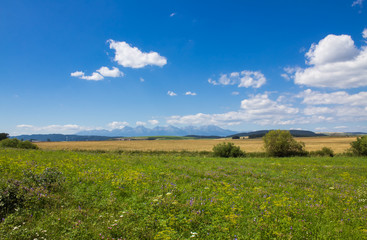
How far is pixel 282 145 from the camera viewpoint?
49.9 meters

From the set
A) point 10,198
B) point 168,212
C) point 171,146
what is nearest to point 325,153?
point 168,212

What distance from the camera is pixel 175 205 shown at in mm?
8328

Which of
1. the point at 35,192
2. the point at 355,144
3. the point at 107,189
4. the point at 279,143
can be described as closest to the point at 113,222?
the point at 107,189

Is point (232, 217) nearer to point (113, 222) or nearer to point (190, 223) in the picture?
point (190, 223)

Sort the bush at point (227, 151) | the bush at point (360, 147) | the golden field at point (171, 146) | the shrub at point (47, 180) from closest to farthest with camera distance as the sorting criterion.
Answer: the shrub at point (47, 180), the bush at point (360, 147), the bush at point (227, 151), the golden field at point (171, 146)

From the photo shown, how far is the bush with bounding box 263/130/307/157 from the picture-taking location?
49.8m

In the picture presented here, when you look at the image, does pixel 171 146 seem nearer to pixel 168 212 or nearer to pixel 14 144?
pixel 14 144

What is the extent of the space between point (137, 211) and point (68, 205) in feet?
10.2

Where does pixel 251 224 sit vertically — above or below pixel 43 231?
below

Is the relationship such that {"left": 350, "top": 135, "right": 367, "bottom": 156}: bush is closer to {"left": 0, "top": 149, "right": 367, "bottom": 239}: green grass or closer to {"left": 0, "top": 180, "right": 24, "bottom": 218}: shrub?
{"left": 0, "top": 149, "right": 367, "bottom": 239}: green grass

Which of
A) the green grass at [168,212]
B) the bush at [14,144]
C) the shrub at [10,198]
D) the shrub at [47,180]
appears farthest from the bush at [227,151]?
the bush at [14,144]

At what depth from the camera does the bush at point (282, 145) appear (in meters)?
49.8

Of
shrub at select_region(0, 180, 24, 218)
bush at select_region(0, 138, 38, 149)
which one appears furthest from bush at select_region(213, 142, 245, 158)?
bush at select_region(0, 138, 38, 149)

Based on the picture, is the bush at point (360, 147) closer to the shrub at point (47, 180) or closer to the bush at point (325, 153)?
the bush at point (325, 153)
